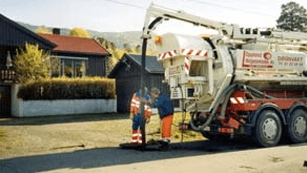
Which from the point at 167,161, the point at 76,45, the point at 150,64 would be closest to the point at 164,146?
the point at 167,161

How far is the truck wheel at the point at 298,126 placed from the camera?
11.4 meters

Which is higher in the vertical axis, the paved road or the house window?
the house window

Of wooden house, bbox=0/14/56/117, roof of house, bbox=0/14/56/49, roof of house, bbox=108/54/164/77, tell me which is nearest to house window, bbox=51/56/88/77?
wooden house, bbox=0/14/56/117

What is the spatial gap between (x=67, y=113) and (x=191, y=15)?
44.3 ft

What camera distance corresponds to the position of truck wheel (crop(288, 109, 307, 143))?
11.4 meters

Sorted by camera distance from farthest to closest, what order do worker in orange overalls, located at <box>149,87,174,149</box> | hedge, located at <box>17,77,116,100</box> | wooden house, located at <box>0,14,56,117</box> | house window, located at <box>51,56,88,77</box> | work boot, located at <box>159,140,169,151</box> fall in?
house window, located at <box>51,56,88,77</box>, wooden house, located at <box>0,14,56,117</box>, hedge, located at <box>17,77,116,100</box>, worker in orange overalls, located at <box>149,87,174,149</box>, work boot, located at <box>159,140,169,151</box>

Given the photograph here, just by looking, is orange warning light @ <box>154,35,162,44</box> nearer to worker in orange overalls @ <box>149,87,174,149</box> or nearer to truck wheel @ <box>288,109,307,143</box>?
worker in orange overalls @ <box>149,87,174,149</box>

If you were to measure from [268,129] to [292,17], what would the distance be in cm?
→ 4461

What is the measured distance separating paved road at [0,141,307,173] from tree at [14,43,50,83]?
14.1m

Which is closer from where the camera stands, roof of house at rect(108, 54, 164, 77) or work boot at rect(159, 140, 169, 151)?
work boot at rect(159, 140, 169, 151)

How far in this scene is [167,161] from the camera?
8.44 metres

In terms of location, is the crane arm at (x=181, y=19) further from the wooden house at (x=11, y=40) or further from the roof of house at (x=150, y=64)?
the wooden house at (x=11, y=40)

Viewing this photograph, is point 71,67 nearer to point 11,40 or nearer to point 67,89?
point 11,40

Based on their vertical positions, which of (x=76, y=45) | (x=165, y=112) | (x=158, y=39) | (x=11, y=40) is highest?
(x=76, y=45)
